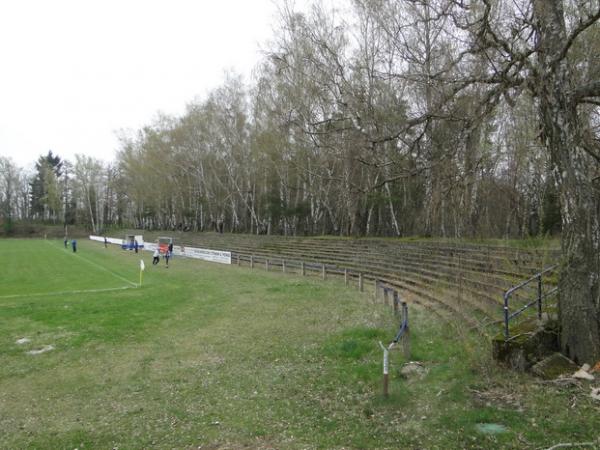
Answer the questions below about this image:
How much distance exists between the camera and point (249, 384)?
9078mm

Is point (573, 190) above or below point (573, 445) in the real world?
above

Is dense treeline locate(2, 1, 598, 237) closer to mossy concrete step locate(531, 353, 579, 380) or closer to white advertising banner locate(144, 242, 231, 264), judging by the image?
mossy concrete step locate(531, 353, 579, 380)

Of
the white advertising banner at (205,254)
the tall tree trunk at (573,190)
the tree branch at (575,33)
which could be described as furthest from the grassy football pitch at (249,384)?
the white advertising banner at (205,254)

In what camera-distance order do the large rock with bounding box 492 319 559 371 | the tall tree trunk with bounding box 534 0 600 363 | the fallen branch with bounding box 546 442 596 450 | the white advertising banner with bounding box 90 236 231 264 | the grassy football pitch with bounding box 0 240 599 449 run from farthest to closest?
the white advertising banner with bounding box 90 236 231 264 < the large rock with bounding box 492 319 559 371 < the tall tree trunk with bounding box 534 0 600 363 < the grassy football pitch with bounding box 0 240 599 449 < the fallen branch with bounding box 546 442 596 450

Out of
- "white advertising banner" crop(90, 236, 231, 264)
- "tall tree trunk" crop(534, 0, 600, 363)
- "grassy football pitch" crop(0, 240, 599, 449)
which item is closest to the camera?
"grassy football pitch" crop(0, 240, 599, 449)

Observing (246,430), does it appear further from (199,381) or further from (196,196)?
(196,196)

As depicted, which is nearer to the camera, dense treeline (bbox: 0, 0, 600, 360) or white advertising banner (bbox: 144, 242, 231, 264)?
dense treeline (bbox: 0, 0, 600, 360)

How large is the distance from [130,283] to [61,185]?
98846mm

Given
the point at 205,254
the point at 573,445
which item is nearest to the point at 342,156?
the point at 573,445

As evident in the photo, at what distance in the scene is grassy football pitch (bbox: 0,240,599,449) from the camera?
6277 mm

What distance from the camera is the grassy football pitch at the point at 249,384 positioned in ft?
20.6

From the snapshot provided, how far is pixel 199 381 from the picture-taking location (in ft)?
30.8

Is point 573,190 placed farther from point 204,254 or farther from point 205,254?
point 204,254

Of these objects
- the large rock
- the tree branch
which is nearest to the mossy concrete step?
the large rock
